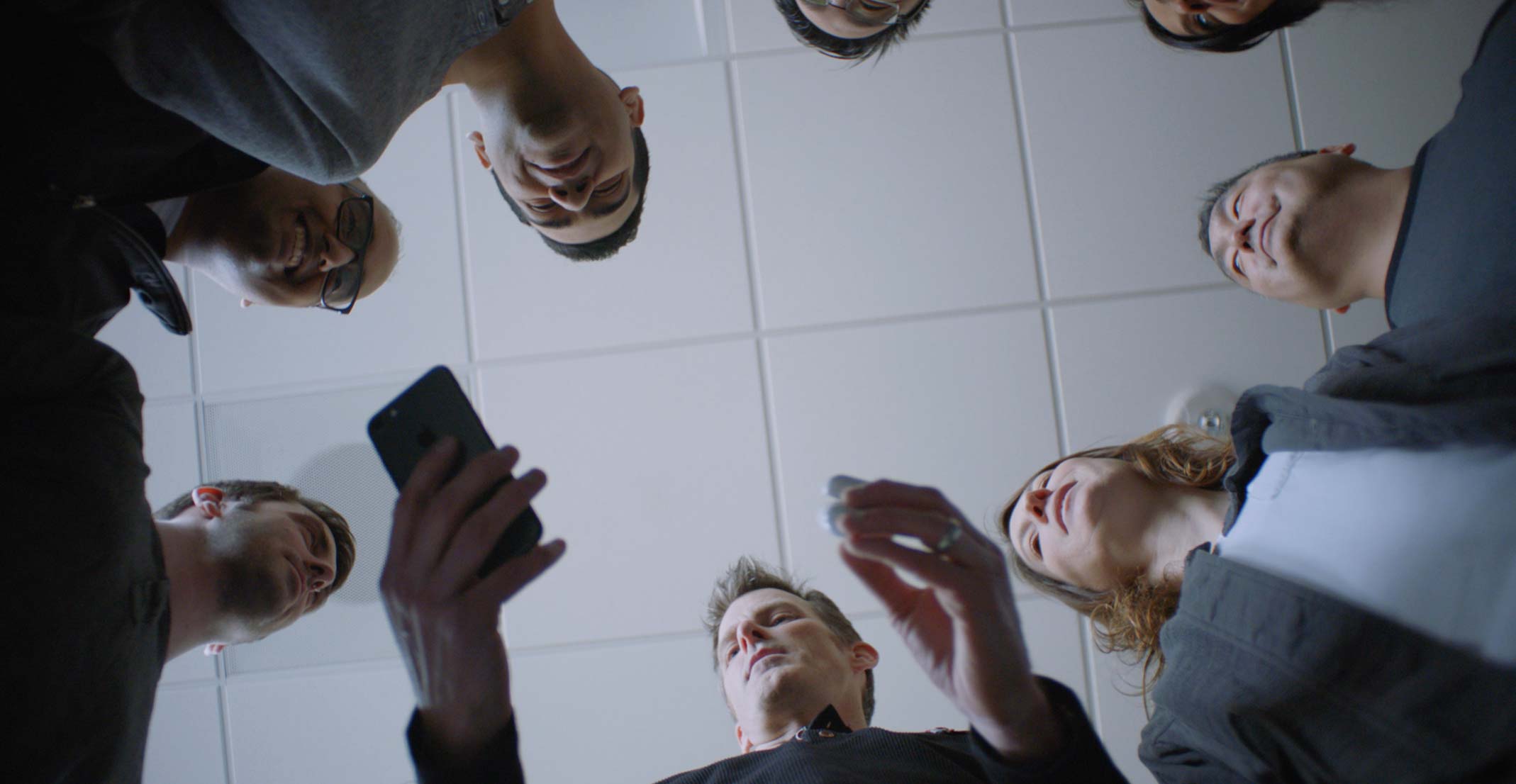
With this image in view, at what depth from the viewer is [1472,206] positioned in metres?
1.09

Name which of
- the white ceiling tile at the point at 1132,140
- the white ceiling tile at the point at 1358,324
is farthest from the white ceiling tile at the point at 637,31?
the white ceiling tile at the point at 1358,324

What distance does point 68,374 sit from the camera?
2.86 ft

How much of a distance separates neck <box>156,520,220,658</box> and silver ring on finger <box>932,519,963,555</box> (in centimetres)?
A: 120

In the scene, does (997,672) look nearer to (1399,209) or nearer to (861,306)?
(1399,209)

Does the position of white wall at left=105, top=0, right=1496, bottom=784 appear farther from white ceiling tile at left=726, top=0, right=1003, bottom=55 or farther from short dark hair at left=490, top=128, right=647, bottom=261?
short dark hair at left=490, top=128, right=647, bottom=261

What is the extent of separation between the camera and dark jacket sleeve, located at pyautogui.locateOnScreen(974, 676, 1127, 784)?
797mm

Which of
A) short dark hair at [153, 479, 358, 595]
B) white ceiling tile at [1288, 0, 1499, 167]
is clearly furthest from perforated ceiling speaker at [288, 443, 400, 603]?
white ceiling tile at [1288, 0, 1499, 167]

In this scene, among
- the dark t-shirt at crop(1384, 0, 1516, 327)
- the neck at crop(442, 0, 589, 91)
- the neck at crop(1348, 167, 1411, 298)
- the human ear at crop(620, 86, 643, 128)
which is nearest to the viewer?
the dark t-shirt at crop(1384, 0, 1516, 327)

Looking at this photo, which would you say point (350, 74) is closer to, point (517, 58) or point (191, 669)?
point (517, 58)

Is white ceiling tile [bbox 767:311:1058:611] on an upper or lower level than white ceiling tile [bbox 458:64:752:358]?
lower

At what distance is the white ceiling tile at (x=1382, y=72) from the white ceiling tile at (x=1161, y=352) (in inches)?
18.9

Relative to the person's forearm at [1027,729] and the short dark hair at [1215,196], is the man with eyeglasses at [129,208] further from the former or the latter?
the short dark hair at [1215,196]

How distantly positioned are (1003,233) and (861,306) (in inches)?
15.9

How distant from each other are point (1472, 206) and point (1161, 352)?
A: 92 centimetres
